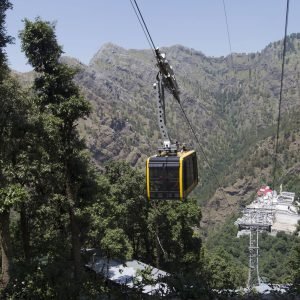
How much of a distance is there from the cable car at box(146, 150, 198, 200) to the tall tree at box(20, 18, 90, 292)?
5376 mm

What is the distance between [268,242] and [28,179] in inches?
4928

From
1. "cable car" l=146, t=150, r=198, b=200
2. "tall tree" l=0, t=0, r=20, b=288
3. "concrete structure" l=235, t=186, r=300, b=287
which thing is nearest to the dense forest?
"tall tree" l=0, t=0, r=20, b=288

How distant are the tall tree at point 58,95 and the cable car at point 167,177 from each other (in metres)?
5.38

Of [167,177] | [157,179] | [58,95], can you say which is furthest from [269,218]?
[167,177]

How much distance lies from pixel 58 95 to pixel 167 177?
755 cm

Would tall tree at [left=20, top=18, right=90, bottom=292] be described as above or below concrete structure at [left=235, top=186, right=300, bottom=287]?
above

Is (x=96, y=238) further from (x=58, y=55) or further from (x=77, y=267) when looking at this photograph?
(x=58, y=55)

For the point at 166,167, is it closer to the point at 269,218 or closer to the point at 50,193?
the point at 50,193

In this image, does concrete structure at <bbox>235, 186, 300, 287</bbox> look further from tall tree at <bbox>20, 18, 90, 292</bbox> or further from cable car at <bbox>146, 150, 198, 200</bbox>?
cable car at <bbox>146, 150, 198, 200</bbox>

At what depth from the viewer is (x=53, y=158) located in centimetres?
2248

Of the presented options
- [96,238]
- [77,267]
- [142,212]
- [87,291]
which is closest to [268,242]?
[142,212]

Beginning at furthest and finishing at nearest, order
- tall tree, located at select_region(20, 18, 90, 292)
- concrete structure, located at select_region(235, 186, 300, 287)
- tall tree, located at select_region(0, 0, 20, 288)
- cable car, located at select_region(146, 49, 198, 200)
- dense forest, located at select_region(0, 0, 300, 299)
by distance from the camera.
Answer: concrete structure, located at select_region(235, 186, 300, 287), tall tree, located at select_region(20, 18, 90, 292), cable car, located at select_region(146, 49, 198, 200), tall tree, located at select_region(0, 0, 20, 288), dense forest, located at select_region(0, 0, 300, 299)

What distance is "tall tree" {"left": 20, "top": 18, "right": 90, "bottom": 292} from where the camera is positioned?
2159 centimetres

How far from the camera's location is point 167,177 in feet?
61.1
